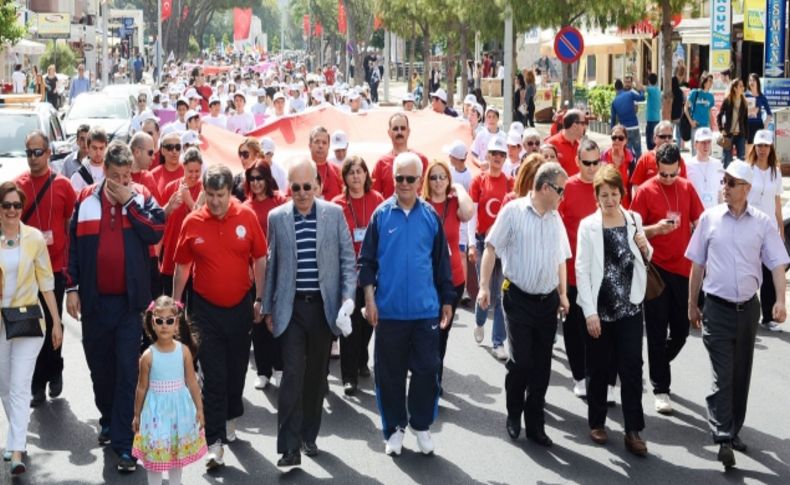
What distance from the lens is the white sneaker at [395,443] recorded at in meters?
8.86

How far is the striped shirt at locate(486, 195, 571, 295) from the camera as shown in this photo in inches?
355

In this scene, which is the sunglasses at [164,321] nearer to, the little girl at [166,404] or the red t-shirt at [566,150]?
the little girl at [166,404]

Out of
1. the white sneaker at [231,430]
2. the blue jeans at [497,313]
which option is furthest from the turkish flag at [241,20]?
the white sneaker at [231,430]

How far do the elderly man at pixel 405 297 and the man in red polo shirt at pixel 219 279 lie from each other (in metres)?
0.71

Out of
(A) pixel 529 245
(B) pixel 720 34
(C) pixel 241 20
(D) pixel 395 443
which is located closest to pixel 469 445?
(D) pixel 395 443

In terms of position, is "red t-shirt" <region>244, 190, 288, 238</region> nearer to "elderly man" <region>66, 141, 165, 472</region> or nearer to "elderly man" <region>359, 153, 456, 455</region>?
"elderly man" <region>66, 141, 165, 472</region>

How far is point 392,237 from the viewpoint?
28.5 ft

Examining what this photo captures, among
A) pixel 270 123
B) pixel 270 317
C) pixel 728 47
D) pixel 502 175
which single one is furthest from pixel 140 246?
pixel 728 47

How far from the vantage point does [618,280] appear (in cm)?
888

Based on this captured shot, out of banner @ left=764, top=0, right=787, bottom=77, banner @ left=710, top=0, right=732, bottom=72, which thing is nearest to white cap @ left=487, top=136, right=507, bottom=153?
banner @ left=764, top=0, right=787, bottom=77

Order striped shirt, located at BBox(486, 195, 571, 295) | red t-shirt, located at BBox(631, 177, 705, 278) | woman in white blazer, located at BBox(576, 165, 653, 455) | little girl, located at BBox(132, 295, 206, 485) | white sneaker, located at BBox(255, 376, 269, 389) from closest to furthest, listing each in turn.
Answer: little girl, located at BBox(132, 295, 206, 485) < woman in white blazer, located at BBox(576, 165, 653, 455) < striped shirt, located at BBox(486, 195, 571, 295) < red t-shirt, located at BBox(631, 177, 705, 278) < white sneaker, located at BBox(255, 376, 269, 389)

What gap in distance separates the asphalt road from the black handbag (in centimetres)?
82

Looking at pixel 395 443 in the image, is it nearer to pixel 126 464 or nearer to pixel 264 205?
pixel 126 464

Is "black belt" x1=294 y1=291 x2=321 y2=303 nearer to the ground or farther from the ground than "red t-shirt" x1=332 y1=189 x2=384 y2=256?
nearer to the ground
